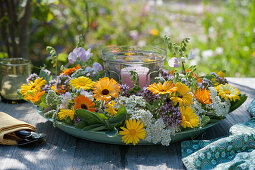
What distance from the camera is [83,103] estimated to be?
106 centimetres

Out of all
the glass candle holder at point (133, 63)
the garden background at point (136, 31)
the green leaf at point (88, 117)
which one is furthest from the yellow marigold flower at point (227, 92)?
the garden background at point (136, 31)

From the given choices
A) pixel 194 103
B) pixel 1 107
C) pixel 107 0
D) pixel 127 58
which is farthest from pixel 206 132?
pixel 107 0

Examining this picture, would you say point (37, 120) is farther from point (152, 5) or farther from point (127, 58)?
point (152, 5)

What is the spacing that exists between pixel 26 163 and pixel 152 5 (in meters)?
3.60

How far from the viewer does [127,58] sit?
4.72 ft

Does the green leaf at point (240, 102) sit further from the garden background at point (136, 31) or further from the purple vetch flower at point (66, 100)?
the garden background at point (136, 31)

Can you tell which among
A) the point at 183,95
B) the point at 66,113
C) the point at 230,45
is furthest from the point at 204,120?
the point at 230,45

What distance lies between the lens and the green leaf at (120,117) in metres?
1.01

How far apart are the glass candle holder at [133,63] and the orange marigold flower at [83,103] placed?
19cm

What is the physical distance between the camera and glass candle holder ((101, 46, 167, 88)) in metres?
1.27

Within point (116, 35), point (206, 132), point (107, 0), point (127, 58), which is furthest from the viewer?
point (107, 0)

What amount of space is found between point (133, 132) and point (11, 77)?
2.46 feet

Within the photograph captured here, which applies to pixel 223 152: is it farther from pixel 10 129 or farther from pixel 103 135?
pixel 10 129

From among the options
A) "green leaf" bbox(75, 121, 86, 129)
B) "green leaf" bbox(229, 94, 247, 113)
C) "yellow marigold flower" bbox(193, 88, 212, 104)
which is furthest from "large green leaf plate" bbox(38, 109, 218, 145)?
"green leaf" bbox(229, 94, 247, 113)
